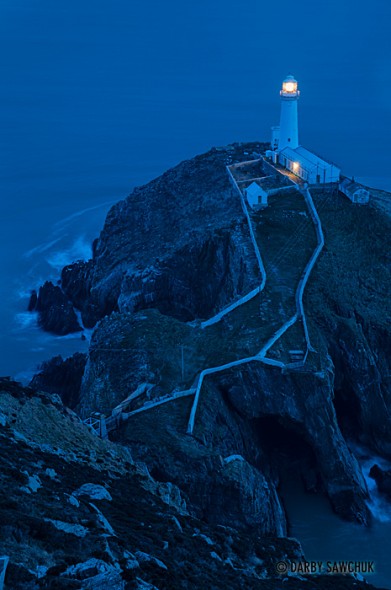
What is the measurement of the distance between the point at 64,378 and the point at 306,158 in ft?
83.2

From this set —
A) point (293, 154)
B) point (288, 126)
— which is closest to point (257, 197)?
point (293, 154)

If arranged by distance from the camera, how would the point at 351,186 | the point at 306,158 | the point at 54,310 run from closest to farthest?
the point at 351,186
the point at 54,310
the point at 306,158

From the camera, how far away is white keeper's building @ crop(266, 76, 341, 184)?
63509mm

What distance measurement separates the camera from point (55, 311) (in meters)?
64.9

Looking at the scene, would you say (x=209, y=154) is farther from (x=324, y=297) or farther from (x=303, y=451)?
(x=303, y=451)

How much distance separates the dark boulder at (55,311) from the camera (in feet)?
209

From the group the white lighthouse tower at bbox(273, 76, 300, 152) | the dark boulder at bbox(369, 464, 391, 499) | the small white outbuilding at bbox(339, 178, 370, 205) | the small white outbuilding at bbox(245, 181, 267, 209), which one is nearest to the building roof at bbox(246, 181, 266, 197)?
the small white outbuilding at bbox(245, 181, 267, 209)

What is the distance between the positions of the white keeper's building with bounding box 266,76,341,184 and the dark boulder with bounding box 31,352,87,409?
2151cm

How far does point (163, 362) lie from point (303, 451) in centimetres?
845

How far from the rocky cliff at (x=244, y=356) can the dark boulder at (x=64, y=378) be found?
1.55 feet

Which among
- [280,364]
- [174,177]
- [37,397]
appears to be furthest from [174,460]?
[174,177]

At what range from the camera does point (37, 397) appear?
34000 mm

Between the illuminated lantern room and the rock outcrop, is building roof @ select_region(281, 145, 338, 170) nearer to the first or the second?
the illuminated lantern room

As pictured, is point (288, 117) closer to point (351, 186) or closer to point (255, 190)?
point (351, 186)
